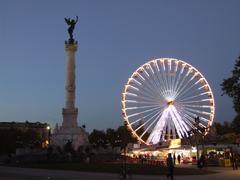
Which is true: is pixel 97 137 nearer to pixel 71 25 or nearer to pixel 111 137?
pixel 111 137

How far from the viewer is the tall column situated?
263 ft

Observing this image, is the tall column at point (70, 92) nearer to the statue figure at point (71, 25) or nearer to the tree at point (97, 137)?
the statue figure at point (71, 25)

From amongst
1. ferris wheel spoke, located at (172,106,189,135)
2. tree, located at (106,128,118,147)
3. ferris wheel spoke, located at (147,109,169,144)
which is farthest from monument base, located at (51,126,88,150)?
tree, located at (106,128,118,147)

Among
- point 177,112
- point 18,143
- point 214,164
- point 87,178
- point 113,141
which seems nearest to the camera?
point 87,178

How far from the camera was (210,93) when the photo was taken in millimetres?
71688

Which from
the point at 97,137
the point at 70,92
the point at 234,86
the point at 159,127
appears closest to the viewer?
the point at 234,86

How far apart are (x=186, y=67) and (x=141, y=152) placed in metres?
21.1

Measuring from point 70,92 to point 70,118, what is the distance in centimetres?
459

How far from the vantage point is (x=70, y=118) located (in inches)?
3164

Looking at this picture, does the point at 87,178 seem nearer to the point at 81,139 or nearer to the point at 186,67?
the point at 186,67

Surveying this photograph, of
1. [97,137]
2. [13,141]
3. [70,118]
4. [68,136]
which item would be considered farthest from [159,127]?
[97,137]

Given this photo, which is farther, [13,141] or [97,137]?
[97,137]

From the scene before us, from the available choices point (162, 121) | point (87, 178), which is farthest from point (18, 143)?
point (87, 178)

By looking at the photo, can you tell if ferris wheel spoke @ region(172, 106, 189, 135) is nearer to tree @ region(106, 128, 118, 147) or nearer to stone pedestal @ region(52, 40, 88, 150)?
stone pedestal @ region(52, 40, 88, 150)
